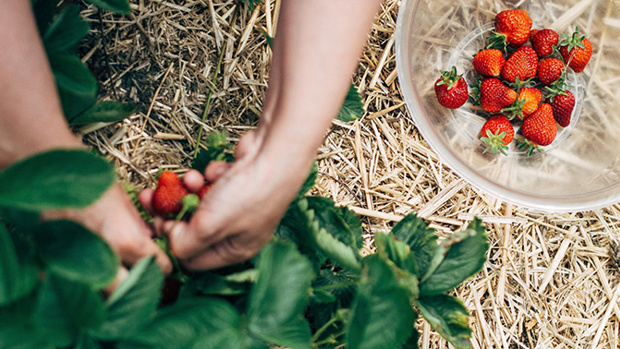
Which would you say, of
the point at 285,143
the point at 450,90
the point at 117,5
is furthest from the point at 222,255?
the point at 450,90

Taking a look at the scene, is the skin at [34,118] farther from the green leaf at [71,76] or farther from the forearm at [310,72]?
the forearm at [310,72]

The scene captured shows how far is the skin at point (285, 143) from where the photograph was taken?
0.71m

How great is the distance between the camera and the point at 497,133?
1257 mm

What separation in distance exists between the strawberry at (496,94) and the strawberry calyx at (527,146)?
0.37 ft

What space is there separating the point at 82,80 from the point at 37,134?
161 millimetres

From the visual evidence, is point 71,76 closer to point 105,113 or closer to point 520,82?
point 105,113

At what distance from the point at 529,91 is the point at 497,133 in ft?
0.45

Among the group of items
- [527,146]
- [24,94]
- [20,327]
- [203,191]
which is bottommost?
[527,146]

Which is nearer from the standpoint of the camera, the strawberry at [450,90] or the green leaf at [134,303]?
the green leaf at [134,303]

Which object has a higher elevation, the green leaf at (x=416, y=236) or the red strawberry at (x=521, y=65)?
the green leaf at (x=416, y=236)

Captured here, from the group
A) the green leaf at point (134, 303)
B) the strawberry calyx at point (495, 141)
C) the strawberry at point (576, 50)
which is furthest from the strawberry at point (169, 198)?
the strawberry at point (576, 50)

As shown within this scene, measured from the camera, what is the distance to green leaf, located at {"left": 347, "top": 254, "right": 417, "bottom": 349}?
570mm

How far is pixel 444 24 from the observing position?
4.24ft

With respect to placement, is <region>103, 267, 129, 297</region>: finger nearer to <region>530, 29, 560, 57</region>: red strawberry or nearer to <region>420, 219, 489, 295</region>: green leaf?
<region>420, 219, 489, 295</region>: green leaf
